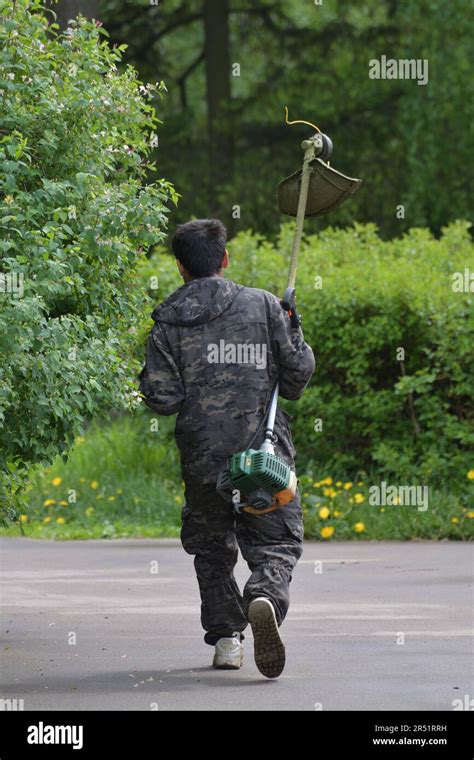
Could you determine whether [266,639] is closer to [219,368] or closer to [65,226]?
[219,368]

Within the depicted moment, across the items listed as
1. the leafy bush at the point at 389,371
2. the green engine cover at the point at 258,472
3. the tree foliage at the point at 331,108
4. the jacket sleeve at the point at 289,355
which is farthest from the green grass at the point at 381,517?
the tree foliage at the point at 331,108

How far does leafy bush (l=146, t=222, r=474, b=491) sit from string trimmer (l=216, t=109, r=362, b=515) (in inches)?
193

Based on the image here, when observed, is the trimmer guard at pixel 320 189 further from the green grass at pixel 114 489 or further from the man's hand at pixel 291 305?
the green grass at pixel 114 489

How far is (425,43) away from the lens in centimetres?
2367

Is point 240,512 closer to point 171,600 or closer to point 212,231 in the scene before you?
point 212,231

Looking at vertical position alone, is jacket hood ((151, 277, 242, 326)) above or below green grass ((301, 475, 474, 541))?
above

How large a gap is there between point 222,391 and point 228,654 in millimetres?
1172

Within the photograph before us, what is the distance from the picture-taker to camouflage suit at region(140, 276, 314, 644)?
23.1 feet

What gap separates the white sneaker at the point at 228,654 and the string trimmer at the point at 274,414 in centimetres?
67

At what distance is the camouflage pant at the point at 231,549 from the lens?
22.8ft
